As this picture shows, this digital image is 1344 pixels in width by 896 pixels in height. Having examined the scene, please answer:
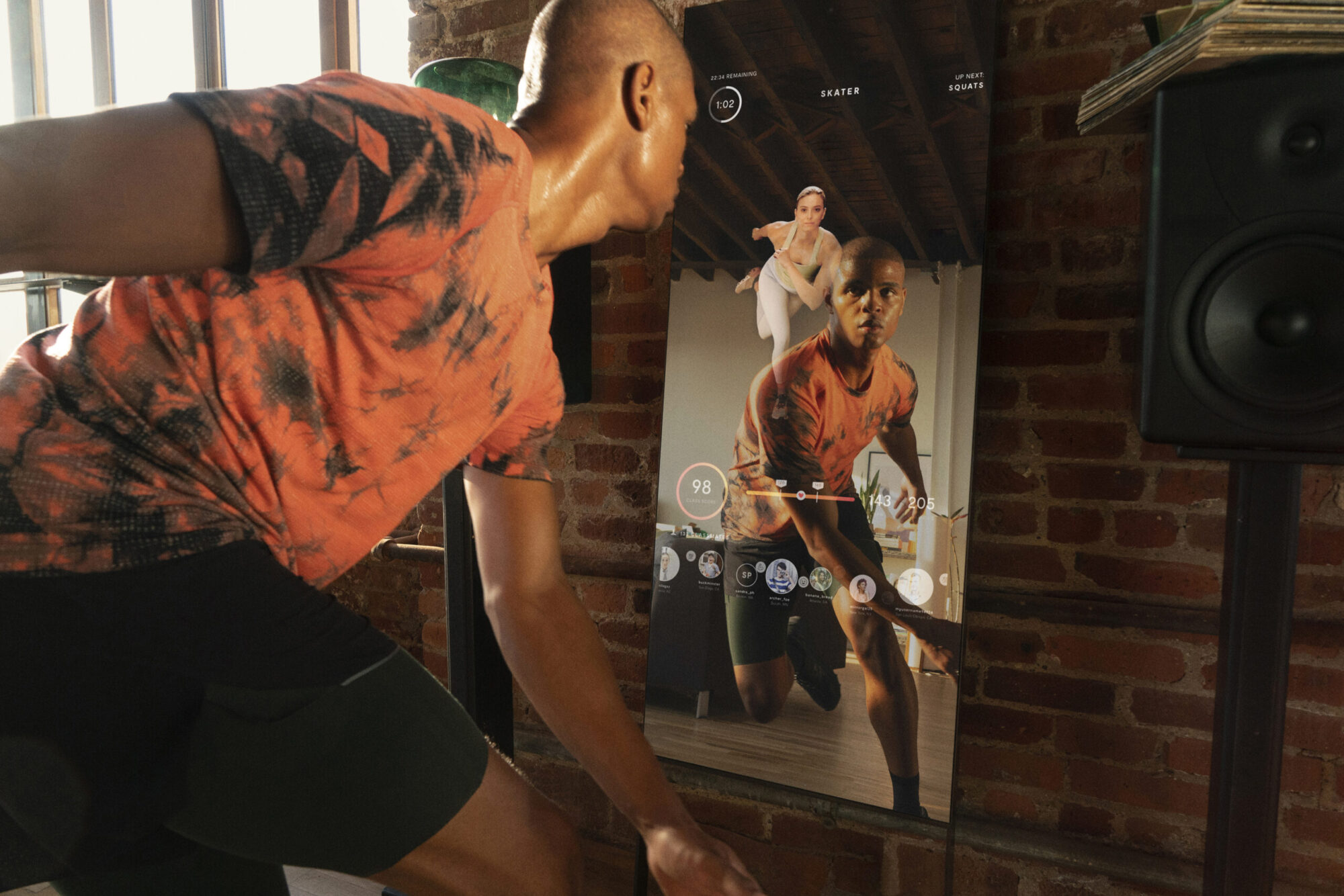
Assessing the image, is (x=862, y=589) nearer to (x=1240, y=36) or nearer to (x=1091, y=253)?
(x=1091, y=253)

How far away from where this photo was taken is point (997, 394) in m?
1.63

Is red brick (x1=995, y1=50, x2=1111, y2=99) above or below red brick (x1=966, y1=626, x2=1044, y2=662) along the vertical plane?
above

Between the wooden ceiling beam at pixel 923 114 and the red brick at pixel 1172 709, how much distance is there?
88cm

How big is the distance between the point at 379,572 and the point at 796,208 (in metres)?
1.57

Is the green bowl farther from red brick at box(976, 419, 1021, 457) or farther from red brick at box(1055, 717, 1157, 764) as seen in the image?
red brick at box(1055, 717, 1157, 764)

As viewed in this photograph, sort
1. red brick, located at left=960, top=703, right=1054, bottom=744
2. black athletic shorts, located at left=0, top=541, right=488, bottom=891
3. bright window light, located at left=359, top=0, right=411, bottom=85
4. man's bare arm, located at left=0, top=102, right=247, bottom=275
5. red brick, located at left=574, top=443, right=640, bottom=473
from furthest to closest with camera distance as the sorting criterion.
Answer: bright window light, located at left=359, top=0, right=411, bottom=85 → red brick, located at left=574, top=443, right=640, bottom=473 → red brick, located at left=960, top=703, right=1054, bottom=744 → black athletic shorts, located at left=0, top=541, right=488, bottom=891 → man's bare arm, located at left=0, top=102, right=247, bottom=275

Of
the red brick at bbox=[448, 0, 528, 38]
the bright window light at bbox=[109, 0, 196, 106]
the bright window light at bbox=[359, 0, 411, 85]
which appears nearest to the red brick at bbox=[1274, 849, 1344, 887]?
the red brick at bbox=[448, 0, 528, 38]

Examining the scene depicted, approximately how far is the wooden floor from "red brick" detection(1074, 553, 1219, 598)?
0.37 metres

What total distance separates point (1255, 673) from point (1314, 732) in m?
0.70

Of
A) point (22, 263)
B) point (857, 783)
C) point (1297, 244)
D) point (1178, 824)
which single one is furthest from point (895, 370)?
point (22, 263)

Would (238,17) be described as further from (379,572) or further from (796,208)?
(796,208)

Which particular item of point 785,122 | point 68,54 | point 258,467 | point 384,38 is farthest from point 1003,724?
point 68,54

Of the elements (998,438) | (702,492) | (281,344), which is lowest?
(702,492)

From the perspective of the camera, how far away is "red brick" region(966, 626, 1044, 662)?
1632 millimetres
